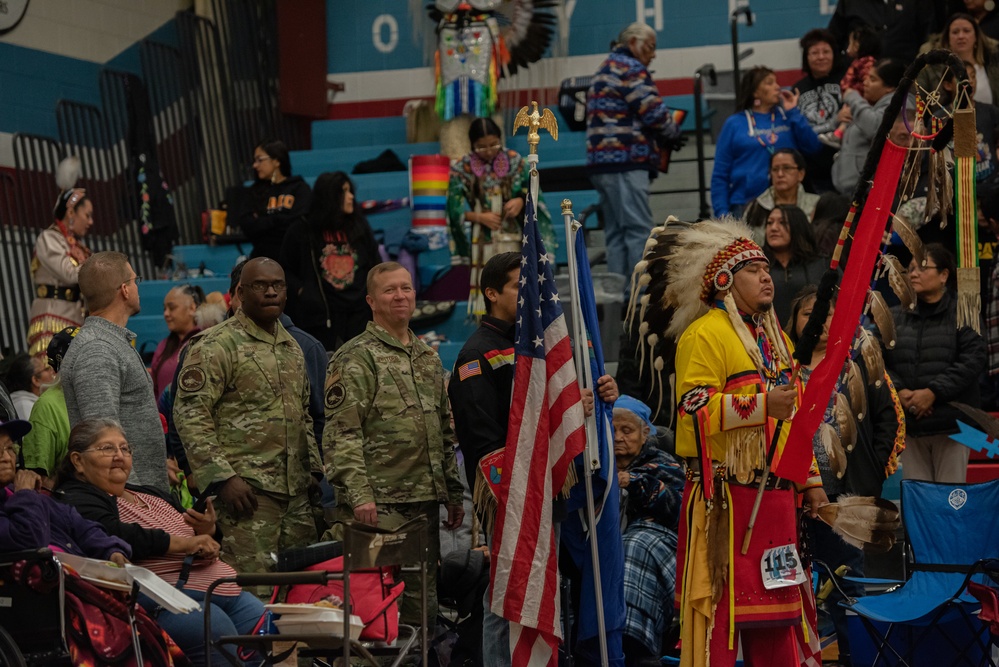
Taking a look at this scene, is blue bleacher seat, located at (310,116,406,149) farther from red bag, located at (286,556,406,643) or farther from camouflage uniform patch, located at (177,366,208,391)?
red bag, located at (286,556,406,643)

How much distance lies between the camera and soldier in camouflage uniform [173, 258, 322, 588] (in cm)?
560

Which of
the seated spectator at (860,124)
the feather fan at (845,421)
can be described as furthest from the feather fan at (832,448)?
the seated spectator at (860,124)

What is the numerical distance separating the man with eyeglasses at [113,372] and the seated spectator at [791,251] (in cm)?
335

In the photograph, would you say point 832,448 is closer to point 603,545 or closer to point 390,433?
point 603,545

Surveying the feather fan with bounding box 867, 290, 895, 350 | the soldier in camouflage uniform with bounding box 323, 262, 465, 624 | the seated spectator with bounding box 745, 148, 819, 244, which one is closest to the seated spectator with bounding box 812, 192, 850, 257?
the seated spectator with bounding box 745, 148, 819, 244

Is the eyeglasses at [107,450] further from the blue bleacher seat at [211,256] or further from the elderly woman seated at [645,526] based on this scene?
the blue bleacher seat at [211,256]

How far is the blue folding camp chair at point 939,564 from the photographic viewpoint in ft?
19.3

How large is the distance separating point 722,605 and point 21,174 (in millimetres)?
8085

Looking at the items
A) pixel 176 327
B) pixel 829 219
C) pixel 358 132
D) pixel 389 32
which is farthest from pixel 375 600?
pixel 389 32

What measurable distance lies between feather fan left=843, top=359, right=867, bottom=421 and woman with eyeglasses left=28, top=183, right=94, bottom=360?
16.7 ft

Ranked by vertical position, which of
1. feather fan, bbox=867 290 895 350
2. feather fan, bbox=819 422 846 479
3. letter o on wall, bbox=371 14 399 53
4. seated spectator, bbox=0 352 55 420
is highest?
letter o on wall, bbox=371 14 399 53

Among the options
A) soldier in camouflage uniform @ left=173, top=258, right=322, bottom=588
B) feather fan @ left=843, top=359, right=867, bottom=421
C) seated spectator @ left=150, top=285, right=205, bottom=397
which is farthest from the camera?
seated spectator @ left=150, top=285, right=205, bottom=397

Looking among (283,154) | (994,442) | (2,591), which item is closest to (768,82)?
(283,154)

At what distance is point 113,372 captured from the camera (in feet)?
18.2
